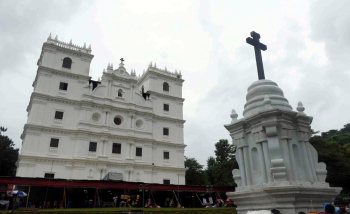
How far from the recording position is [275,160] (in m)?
7.11

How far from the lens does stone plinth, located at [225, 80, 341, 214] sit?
266 inches

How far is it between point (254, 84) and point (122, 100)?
26.3 m

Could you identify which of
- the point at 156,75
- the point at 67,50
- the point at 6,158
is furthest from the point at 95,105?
the point at 6,158

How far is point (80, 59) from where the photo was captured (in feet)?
106

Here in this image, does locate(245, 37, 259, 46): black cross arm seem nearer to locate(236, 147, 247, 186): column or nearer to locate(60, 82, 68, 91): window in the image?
locate(236, 147, 247, 186): column

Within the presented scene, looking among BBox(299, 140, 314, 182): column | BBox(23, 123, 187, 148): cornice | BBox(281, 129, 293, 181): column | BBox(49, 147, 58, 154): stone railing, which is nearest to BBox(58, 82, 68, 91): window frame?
BBox(23, 123, 187, 148): cornice

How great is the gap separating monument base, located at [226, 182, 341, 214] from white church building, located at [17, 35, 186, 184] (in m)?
24.1

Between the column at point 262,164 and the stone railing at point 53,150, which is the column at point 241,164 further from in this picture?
the stone railing at point 53,150

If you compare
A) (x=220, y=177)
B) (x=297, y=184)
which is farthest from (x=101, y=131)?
(x=297, y=184)

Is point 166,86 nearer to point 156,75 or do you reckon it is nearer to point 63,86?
point 156,75

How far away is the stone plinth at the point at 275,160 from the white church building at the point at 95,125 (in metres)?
23.5

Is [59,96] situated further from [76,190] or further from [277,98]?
[277,98]

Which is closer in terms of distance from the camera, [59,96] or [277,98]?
[277,98]

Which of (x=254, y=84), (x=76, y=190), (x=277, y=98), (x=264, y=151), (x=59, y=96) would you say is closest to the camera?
(x=264, y=151)
